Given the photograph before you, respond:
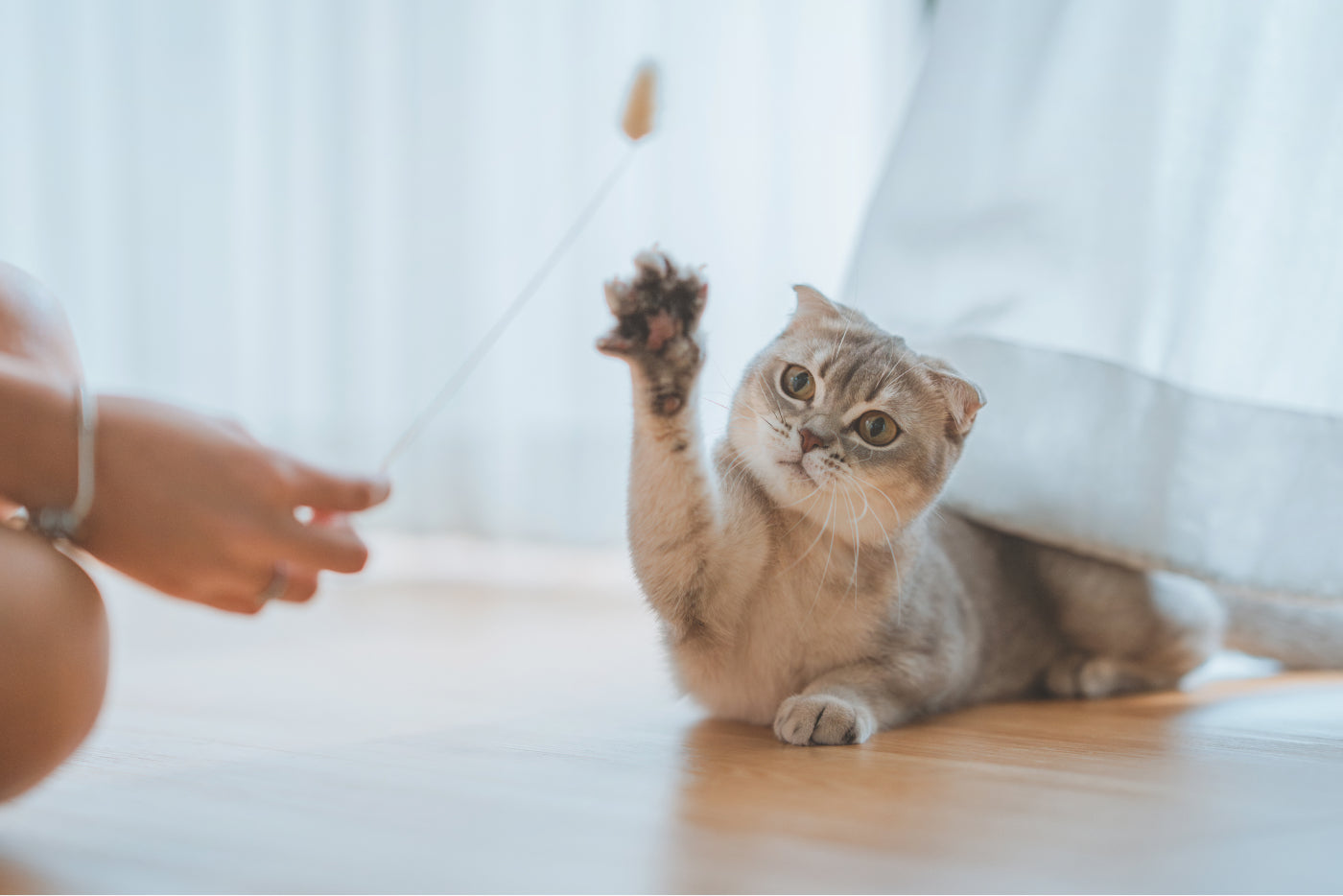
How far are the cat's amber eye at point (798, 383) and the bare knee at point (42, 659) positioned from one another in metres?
0.78

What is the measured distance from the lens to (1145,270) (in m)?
1.58

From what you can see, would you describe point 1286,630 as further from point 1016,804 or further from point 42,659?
point 42,659

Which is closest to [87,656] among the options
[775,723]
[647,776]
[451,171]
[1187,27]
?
[647,776]

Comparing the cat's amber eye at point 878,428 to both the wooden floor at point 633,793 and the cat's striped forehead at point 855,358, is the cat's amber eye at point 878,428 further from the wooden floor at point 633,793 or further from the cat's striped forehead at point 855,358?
the wooden floor at point 633,793

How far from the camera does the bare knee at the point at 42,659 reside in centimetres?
76

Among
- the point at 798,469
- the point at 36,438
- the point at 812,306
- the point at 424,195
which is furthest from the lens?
the point at 424,195

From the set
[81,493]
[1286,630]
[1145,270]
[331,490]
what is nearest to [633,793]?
[331,490]

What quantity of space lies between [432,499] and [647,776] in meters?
2.13

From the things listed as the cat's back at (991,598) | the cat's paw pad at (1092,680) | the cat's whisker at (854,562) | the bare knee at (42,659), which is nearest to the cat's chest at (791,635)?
the cat's whisker at (854,562)

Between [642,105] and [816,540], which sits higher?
[642,105]

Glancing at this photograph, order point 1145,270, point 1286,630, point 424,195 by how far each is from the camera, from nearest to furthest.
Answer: point 1145,270 → point 1286,630 → point 424,195

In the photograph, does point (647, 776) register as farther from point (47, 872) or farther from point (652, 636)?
point (652, 636)

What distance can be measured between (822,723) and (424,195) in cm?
229

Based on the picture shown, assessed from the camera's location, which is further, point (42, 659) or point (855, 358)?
point (855, 358)
